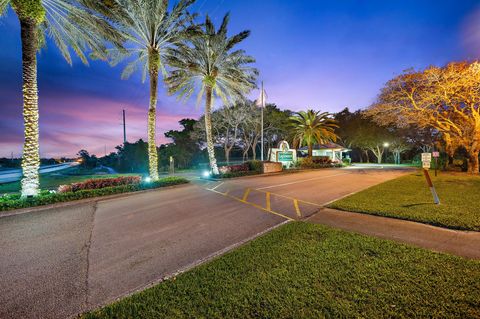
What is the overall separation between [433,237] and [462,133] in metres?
22.1

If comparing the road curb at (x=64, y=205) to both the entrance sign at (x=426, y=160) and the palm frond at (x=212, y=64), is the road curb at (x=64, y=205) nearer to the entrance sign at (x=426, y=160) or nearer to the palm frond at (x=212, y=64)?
the palm frond at (x=212, y=64)

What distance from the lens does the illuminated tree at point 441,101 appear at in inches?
578

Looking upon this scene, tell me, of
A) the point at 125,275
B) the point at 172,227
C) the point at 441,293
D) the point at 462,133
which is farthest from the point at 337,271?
the point at 462,133

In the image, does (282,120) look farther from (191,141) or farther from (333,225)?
(333,225)

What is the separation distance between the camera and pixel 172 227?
20.4 ft

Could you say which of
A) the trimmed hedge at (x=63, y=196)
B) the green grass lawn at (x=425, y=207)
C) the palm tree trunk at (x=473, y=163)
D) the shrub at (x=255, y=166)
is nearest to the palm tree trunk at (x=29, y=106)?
the trimmed hedge at (x=63, y=196)

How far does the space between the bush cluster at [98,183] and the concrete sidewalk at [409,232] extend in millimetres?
10883

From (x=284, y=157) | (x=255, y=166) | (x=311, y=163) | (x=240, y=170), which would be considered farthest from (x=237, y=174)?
(x=311, y=163)

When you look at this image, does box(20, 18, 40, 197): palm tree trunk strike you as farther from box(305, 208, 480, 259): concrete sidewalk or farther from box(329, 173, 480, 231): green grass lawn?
box(329, 173, 480, 231): green grass lawn

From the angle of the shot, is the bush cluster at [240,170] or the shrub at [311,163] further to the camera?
the shrub at [311,163]

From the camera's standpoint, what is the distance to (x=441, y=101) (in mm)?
17703

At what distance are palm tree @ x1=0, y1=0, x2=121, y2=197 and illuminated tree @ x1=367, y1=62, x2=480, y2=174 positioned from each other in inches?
879

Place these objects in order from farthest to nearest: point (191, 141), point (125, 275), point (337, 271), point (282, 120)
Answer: point (191, 141), point (282, 120), point (125, 275), point (337, 271)

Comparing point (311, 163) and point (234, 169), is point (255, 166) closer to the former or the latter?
point (234, 169)
